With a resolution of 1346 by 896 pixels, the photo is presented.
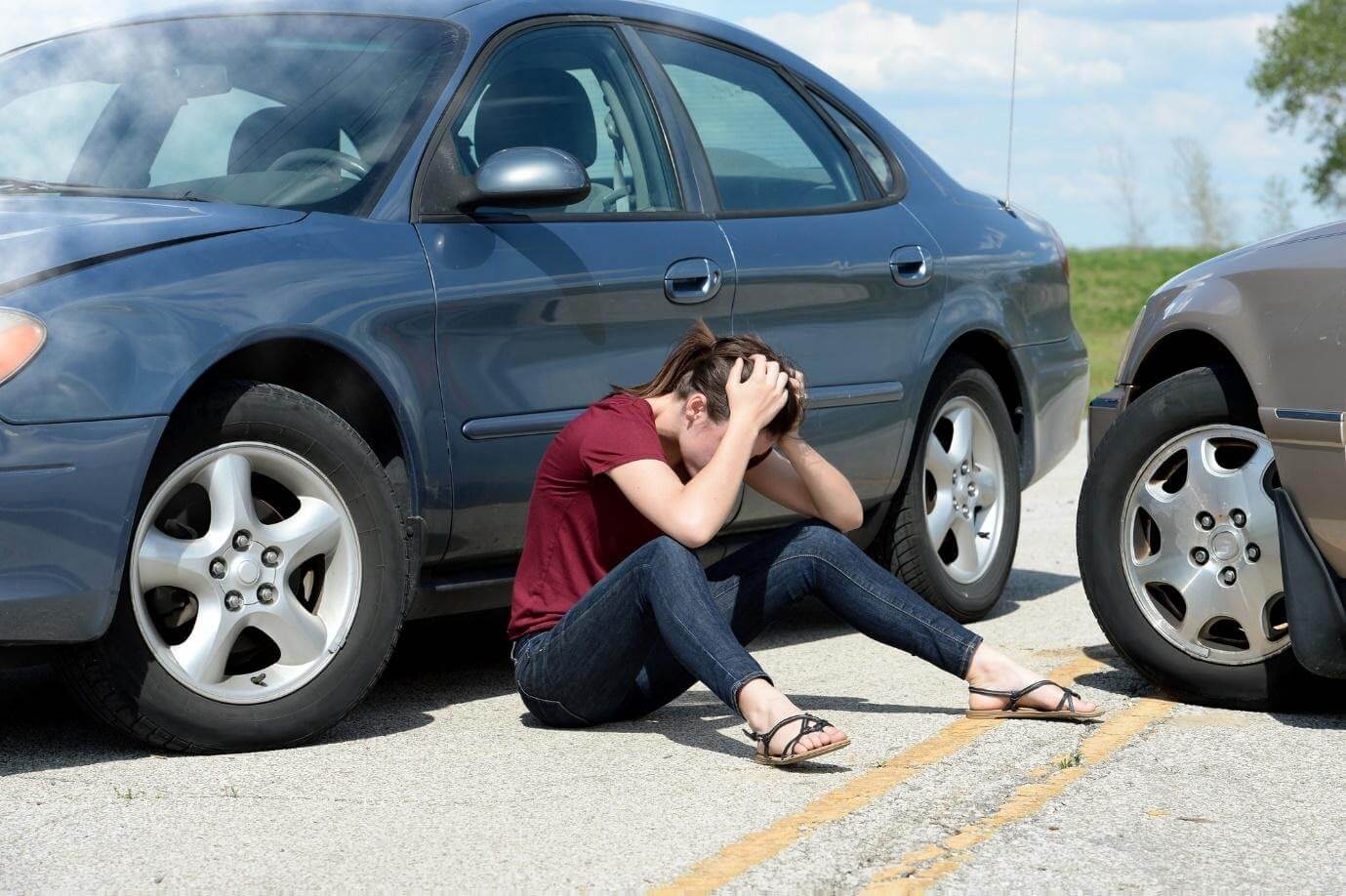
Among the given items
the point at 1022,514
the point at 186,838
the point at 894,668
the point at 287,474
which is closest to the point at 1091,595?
the point at 894,668

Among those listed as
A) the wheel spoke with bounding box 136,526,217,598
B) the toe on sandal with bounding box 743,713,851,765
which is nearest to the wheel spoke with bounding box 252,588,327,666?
the wheel spoke with bounding box 136,526,217,598

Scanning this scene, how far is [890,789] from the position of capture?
380cm

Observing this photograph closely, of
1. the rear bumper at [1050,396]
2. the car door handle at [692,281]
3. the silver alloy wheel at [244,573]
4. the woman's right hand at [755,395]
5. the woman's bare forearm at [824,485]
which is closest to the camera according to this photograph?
the silver alloy wheel at [244,573]

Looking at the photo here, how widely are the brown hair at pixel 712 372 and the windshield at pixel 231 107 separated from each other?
82cm

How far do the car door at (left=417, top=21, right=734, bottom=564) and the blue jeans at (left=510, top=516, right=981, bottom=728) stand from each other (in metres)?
0.47

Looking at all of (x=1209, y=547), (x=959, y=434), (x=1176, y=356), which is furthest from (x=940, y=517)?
(x=1209, y=547)

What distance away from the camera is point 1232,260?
4.67m

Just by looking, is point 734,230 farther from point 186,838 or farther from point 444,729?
point 186,838

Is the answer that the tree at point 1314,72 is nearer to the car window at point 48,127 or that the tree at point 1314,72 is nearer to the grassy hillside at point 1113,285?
the grassy hillside at point 1113,285

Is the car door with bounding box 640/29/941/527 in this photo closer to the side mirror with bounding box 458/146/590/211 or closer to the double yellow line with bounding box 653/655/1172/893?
the side mirror with bounding box 458/146/590/211

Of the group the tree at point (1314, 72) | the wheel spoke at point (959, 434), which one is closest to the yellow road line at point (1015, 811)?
the wheel spoke at point (959, 434)

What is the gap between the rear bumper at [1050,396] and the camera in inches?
251

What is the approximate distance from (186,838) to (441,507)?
120 cm

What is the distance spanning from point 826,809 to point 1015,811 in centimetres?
36
